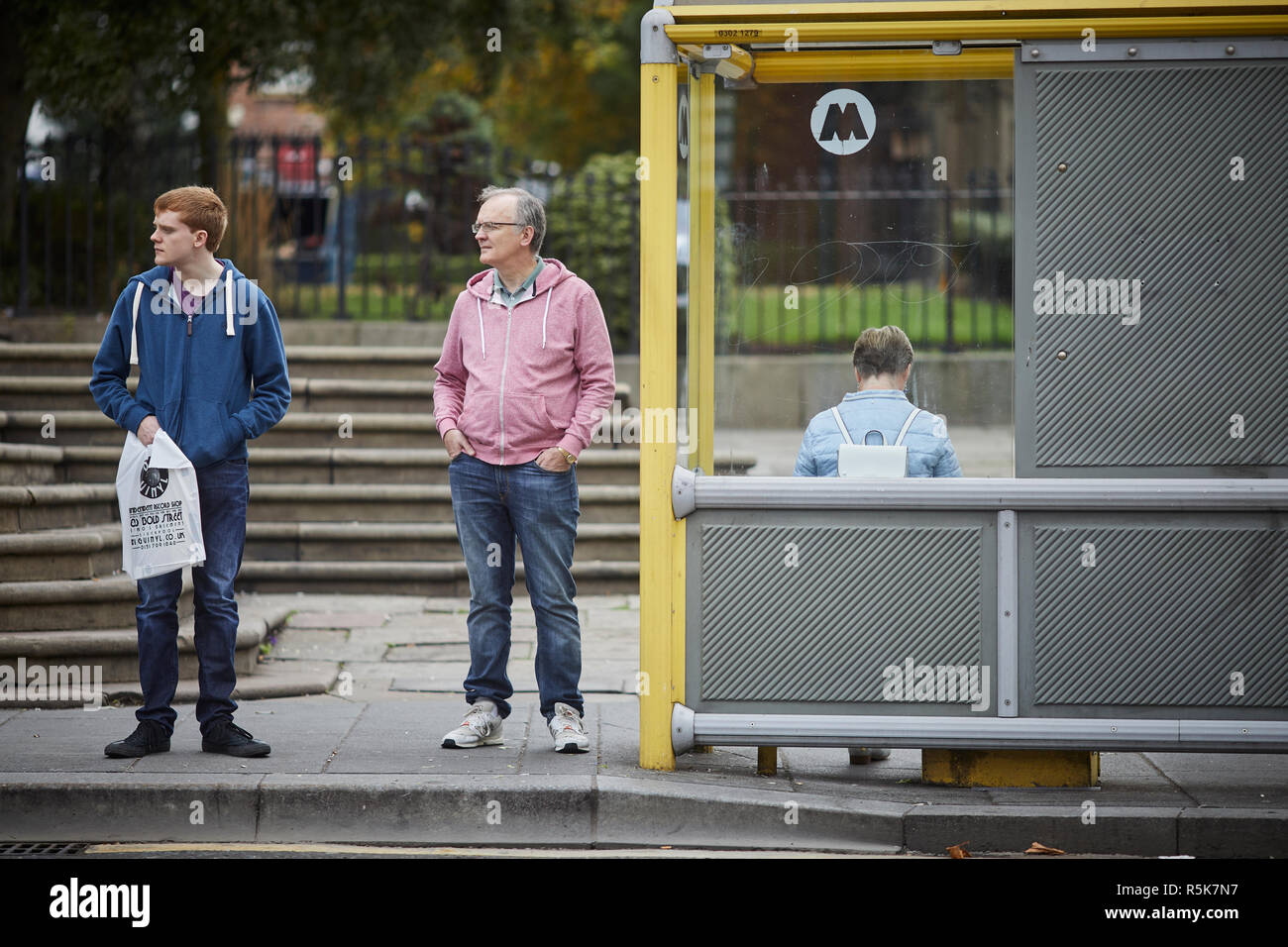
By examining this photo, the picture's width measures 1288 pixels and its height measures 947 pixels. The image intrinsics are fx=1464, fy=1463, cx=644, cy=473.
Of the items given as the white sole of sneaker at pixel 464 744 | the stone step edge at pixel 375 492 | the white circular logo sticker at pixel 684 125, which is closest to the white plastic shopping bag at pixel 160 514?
the white sole of sneaker at pixel 464 744

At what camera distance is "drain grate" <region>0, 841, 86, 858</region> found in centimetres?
456

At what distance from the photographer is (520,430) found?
205 inches

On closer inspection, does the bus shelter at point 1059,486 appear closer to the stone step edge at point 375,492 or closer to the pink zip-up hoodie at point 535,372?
the pink zip-up hoodie at point 535,372

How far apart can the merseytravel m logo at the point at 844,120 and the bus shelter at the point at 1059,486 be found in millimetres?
379

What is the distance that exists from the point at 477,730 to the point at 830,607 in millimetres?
1409

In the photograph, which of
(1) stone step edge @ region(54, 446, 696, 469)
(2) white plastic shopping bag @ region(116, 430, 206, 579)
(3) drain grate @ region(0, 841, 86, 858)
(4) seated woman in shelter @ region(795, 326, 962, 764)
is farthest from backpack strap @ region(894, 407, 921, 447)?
(1) stone step edge @ region(54, 446, 696, 469)

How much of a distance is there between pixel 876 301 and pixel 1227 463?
157 centimetres

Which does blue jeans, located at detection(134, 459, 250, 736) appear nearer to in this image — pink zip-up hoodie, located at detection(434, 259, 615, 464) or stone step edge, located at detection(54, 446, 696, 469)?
pink zip-up hoodie, located at detection(434, 259, 615, 464)

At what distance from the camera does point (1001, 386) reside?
679 centimetres

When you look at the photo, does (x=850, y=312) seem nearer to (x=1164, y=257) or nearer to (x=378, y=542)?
(x=1164, y=257)

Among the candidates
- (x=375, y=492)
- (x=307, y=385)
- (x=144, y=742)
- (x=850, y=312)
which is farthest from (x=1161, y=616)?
(x=307, y=385)

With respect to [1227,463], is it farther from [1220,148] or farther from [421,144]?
[421,144]
